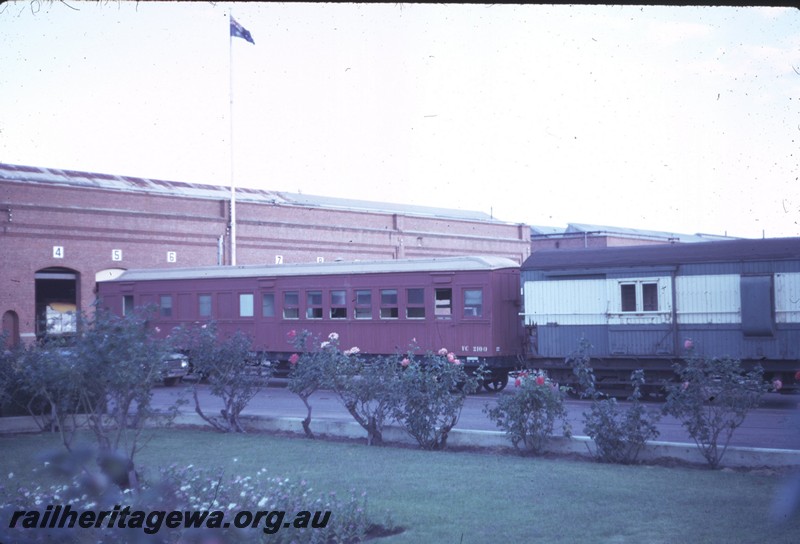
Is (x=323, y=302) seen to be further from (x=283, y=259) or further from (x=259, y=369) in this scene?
(x=283, y=259)

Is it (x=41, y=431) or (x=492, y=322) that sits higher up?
(x=492, y=322)

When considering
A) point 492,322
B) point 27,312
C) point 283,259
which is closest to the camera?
point 492,322

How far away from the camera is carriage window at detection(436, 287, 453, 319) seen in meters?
22.1

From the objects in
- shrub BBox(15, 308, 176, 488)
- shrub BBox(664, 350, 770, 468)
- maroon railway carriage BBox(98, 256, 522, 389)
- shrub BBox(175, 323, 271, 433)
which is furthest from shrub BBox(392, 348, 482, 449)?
maroon railway carriage BBox(98, 256, 522, 389)

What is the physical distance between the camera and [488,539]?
6.52 metres

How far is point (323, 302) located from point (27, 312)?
12.3 meters

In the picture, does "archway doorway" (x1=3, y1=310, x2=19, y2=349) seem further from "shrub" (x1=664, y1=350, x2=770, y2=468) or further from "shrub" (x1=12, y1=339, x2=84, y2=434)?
"shrub" (x1=664, y1=350, x2=770, y2=468)

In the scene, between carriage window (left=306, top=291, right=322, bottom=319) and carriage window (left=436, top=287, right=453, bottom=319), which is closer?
carriage window (left=436, top=287, right=453, bottom=319)

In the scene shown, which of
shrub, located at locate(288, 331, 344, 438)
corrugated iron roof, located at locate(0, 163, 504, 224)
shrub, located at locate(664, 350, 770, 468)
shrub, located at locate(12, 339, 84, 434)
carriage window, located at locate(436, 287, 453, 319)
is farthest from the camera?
corrugated iron roof, located at locate(0, 163, 504, 224)

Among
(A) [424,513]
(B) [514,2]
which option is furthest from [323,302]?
(B) [514,2]

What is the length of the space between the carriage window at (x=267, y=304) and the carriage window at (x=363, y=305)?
3.33 metres

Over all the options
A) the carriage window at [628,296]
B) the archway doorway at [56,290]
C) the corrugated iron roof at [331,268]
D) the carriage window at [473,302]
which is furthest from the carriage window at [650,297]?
the archway doorway at [56,290]

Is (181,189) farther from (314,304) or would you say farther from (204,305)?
(314,304)

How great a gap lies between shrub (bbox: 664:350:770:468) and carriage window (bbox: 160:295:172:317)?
831 inches
